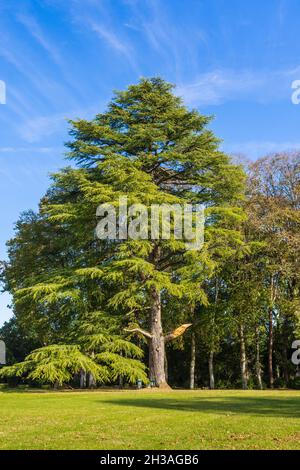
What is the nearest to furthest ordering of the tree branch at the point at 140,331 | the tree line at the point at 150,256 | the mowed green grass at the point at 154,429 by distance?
the mowed green grass at the point at 154,429 < the tree line at the point at 150,256 < the tree branch at the point at 140,331

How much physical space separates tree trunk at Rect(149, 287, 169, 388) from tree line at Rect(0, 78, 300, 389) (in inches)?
2.2

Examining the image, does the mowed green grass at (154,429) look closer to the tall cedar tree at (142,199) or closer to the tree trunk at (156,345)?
the tall cedar tree at (142,199)

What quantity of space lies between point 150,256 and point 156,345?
5142 mm

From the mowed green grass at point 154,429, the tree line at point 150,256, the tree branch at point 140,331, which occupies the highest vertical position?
the tree line at point 150,256

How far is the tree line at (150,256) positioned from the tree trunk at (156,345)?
0.18 ft

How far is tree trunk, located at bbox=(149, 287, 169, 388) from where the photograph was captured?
28156 mm

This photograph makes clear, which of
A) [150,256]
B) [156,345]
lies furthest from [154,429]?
[150,256]

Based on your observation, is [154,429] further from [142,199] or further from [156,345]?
[156,345]

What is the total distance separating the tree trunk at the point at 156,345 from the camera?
28156 mm

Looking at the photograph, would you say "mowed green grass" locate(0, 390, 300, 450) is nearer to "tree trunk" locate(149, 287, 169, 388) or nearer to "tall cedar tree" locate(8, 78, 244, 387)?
"tall cedar tree" locate(8, 78, 244, 387)

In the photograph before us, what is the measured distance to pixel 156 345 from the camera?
93.4 feet

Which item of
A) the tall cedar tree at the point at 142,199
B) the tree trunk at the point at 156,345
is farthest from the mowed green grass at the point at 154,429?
the tree trunk at the point at 156,345

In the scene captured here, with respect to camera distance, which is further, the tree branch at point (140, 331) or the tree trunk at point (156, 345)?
the tree trunk at point (156, 345)
